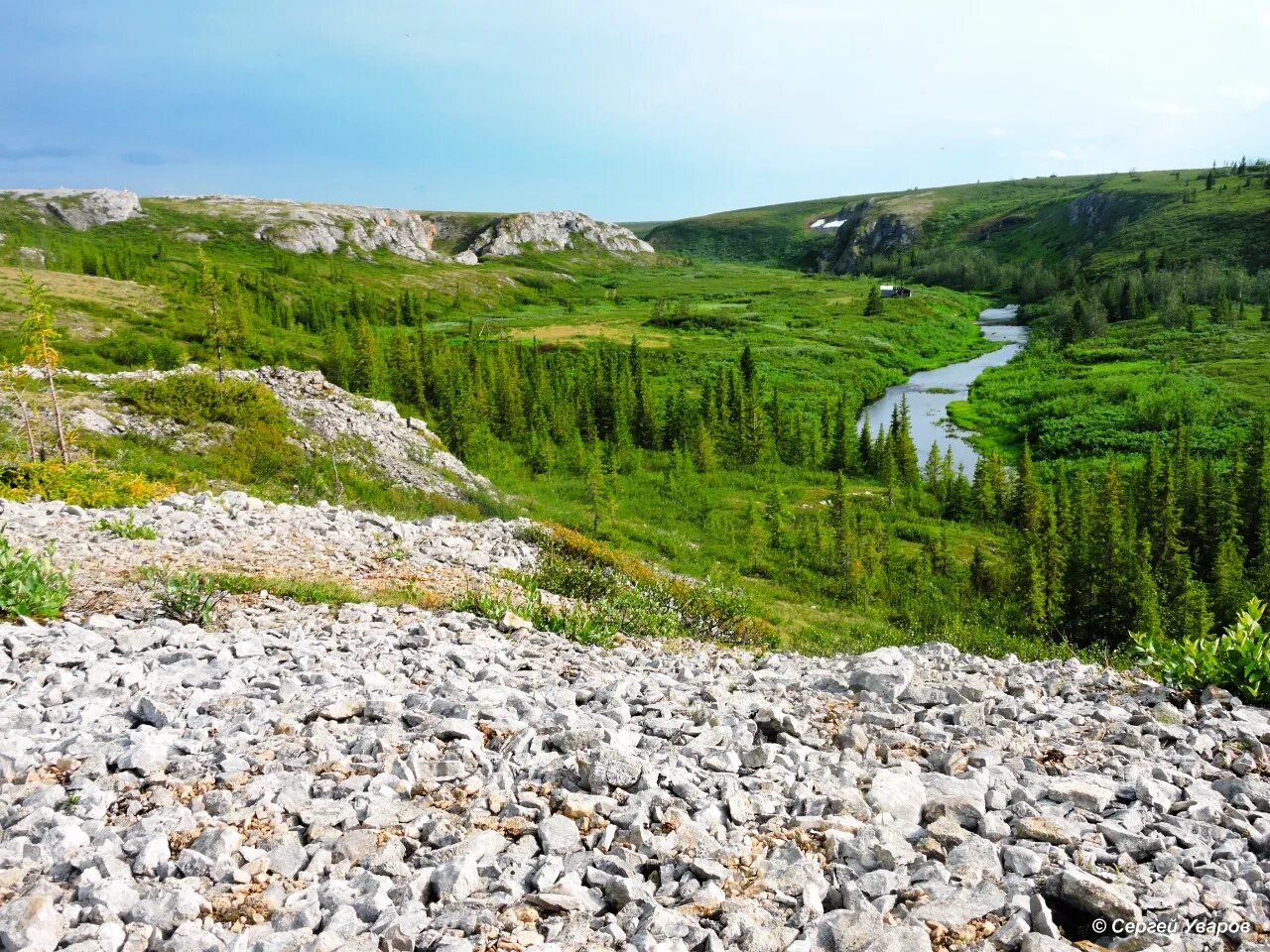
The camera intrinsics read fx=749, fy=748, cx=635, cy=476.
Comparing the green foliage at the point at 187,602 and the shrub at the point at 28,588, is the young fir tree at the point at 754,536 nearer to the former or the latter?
the green foliage at the point at 187,602

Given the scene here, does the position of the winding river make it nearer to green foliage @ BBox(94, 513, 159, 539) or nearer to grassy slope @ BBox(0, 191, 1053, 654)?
grassy slope @ BBox(0, 191, 1053, 654)

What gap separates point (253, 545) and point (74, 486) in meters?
6.70

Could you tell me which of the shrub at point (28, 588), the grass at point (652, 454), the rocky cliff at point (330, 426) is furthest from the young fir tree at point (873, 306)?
the shrub at point (28, 588)

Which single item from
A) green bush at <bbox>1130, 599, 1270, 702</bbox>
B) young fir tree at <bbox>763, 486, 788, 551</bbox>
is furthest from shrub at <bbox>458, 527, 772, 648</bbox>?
young fir tree at <bbox>763, 486, 788, 551</bbox>

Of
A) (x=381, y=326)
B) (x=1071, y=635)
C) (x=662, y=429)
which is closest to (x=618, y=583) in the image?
(x=1071, y=635)

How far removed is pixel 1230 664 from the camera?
10.2 meters

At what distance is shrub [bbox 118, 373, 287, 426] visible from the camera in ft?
118

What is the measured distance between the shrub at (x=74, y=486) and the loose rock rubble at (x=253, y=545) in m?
0.83

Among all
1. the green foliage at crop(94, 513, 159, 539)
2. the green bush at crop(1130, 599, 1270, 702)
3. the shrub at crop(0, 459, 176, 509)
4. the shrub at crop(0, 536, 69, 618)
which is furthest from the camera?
the shrub at crop(0, 459, 176, 509)

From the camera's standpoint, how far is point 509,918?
498 centimetres

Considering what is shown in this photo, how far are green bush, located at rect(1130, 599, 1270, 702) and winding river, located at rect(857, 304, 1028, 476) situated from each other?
71.3m

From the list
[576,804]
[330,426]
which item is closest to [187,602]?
[576,804]

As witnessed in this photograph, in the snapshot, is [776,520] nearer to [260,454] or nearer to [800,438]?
[800,438]

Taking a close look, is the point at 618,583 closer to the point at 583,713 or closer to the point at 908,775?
the point at 583,713
